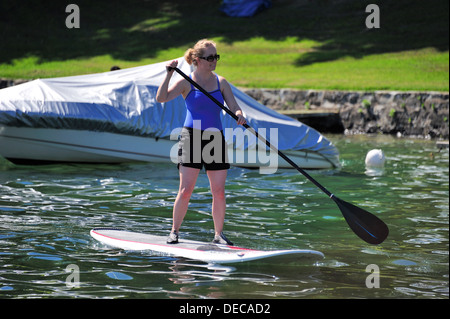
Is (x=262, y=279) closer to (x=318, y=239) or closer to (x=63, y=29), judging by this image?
(x=318, y=239)

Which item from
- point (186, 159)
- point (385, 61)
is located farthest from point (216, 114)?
point (385, 61)

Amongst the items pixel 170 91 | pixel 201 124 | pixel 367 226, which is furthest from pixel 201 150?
pixel 367 226

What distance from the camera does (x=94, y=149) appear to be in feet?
37.9

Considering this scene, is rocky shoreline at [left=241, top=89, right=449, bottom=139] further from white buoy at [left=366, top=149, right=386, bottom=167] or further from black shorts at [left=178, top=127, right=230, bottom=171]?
black shorts at [left=178, top=127, right=230, bottom=171]

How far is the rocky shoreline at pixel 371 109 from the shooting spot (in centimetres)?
1630

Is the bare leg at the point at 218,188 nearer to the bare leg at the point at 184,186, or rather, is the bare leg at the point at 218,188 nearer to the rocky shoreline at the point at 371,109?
the bare leg at the point at 184,186

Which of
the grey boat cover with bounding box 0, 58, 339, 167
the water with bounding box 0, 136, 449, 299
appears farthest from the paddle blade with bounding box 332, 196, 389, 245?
the grey boat cover with bounding box 0, 58, 339, 167

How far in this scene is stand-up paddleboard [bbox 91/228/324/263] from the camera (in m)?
5.89

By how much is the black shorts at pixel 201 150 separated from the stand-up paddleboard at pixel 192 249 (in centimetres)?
72

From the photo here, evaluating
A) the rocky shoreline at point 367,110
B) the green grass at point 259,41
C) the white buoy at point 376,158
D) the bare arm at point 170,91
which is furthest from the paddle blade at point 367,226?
the green grass at point 259,41

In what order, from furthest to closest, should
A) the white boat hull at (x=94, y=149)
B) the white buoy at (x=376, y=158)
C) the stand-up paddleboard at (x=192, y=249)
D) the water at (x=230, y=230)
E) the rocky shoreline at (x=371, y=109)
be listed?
the rocky shoreline at (x=371, y=109)
the white buoy at (x=376, y=158)
the white boat hull at (x=94, y=149)
the stand-up paddleboard at (x=192, y=249)
the water at (x=230, y=230)

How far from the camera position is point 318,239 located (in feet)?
23.1

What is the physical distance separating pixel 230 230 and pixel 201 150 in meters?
1.47

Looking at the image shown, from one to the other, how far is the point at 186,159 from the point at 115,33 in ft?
66.6
